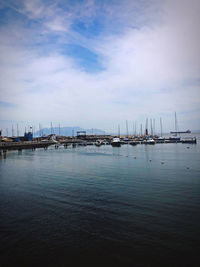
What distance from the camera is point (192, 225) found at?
1202cm

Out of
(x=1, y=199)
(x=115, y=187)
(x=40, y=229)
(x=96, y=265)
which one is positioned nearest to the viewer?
(x=96, y=265)

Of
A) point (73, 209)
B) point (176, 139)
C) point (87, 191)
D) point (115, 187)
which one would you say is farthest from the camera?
point (176, 139)

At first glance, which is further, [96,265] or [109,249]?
[109,249]

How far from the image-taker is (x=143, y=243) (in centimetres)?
1021

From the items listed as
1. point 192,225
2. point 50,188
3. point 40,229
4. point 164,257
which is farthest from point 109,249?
point 50,188

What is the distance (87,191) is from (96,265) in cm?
1159

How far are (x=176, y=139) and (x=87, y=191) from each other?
126368 mm

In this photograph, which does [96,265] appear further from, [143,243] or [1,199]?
[1,199]

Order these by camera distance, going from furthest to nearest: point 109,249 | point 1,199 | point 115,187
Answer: point 115,187 → point 1,199 → point 109,249

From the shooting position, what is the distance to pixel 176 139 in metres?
134

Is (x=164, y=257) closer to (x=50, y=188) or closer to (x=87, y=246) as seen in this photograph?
(x=87, y=246)

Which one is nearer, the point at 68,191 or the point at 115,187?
the point at 68,191

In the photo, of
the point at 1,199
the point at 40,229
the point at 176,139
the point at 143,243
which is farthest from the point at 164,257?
the point at 176,139

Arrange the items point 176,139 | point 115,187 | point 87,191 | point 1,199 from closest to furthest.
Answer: point 1,199 < point 87,191 < point 115,187 < point 176,139
